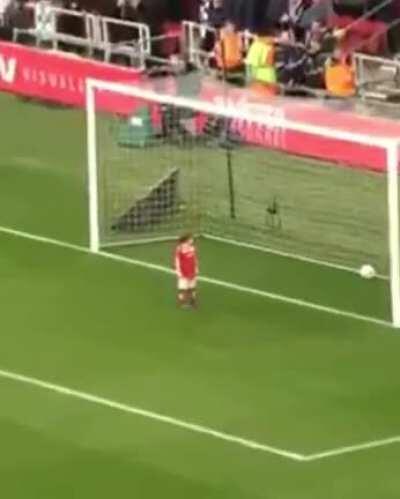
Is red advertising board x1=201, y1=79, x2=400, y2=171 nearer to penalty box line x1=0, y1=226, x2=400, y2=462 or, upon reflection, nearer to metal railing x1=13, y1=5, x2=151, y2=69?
penalty box line x1=0, y1=226, x2=400, y2=462

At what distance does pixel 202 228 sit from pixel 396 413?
24.4 ft

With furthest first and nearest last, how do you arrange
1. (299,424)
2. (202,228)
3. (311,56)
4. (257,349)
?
1. (311,56)
2. (202,228)
3. (257,349)
4. (299,424)

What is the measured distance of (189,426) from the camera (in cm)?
2367

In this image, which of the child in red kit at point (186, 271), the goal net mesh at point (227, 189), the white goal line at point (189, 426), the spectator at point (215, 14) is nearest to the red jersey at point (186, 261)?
the child in red kit at point (186, 271)

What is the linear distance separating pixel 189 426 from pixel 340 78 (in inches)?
487

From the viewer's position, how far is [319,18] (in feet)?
123

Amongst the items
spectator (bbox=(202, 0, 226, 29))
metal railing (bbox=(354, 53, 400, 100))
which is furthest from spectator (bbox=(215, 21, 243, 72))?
metal railing (bbox=(354, 53, 400, 100))

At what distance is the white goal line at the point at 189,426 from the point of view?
22844 mm

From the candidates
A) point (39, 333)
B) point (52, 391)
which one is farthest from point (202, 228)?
point (52, 391)

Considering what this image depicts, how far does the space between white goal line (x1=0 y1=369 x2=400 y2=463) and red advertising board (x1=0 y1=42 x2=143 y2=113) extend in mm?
12290

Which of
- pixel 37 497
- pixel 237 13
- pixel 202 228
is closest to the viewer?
pixel 37 497

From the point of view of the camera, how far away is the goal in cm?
3006

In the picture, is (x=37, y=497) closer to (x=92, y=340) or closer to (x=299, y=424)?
(x=299, y=424)

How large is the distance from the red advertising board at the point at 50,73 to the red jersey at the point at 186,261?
376 inches
